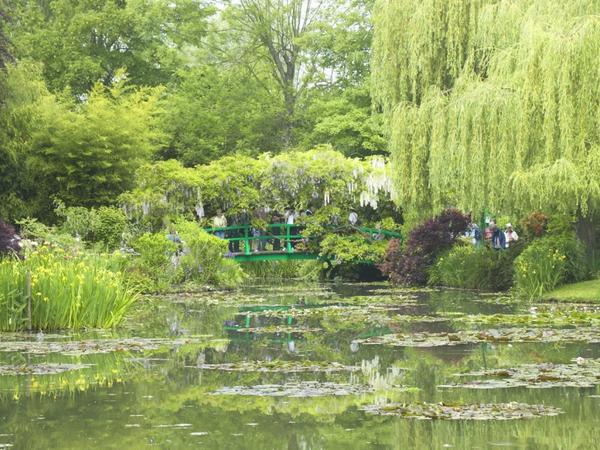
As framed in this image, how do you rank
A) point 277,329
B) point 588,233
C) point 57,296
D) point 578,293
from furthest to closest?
point 588,233, point 578,293, point 277,329, point 57,296

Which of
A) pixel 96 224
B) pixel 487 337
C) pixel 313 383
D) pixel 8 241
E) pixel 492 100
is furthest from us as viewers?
pixel 96 224

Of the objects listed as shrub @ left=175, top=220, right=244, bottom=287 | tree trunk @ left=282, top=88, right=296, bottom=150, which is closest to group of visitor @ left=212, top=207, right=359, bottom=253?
shrub @ left=175, top=220, right=244, bottom=287

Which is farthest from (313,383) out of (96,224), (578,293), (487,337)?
(96,224)

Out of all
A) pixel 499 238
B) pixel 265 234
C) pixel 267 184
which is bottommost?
pixel 499 238

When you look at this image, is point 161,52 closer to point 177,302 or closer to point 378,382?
point 177,302

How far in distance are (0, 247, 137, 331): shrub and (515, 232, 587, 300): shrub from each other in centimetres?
862

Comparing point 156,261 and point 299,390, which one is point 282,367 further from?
point 156,261

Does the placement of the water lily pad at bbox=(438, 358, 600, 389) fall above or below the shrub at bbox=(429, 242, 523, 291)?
below

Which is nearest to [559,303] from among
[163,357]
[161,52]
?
[163,357]

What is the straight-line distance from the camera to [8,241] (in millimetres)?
18031

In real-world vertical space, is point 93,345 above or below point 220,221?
below

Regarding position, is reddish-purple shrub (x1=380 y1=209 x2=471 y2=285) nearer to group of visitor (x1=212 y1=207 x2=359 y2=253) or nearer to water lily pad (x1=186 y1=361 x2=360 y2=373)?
group of visitor (x1=212 y1=207 x2=359 y2=253)

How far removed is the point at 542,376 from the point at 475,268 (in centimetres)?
1615

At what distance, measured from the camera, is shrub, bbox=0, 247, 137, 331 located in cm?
1412
